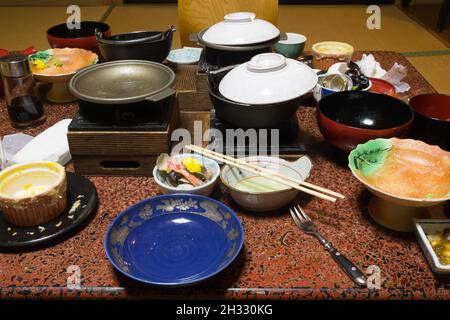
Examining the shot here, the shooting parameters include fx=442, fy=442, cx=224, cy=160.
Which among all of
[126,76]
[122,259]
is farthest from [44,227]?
[126,76]

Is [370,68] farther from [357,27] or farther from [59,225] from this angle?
[357,27]

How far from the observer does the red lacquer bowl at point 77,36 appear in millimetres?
2045

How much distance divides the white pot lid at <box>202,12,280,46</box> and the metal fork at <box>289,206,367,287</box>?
28.7 inches

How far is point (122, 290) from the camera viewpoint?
986 mm

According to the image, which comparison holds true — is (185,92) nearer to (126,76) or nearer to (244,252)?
(126,76)

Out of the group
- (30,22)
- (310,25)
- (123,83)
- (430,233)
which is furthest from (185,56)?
(30,22)

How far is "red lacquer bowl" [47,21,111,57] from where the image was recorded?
204 cm

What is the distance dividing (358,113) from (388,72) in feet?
1.72

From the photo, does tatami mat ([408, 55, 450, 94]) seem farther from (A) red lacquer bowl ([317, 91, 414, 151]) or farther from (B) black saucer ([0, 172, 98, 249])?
(B) black saucer ([0, 172, 98, 249])

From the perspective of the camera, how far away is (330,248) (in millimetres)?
1085

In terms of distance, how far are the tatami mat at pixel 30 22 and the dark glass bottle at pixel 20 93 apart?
8.26ft

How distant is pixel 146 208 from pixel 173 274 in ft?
0.72

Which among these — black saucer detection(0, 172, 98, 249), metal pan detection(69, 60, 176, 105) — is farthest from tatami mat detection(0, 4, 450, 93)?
black saucer detection(0, 172, 98, 249)

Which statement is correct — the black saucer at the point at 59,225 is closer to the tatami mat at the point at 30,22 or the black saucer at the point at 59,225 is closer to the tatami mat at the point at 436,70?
the tatami mat at the point at 436,70
